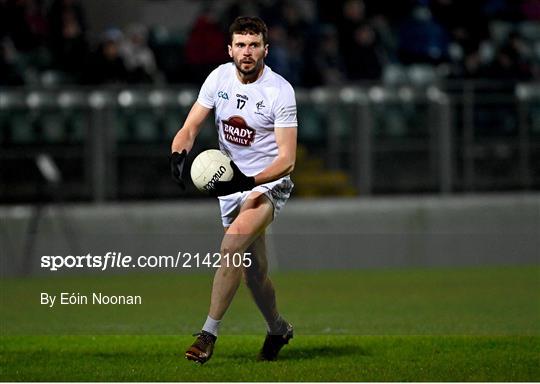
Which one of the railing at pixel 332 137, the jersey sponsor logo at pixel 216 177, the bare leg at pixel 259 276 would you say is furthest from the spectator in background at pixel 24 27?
the jersey sponsor logo at pixel 216 177

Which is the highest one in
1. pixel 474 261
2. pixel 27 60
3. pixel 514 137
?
pixel 27 60

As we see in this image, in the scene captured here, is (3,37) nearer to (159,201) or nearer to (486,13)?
(159,201)

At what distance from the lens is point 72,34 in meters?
20.0

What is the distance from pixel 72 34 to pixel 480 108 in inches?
223

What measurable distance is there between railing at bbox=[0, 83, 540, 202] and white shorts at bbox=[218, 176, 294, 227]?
25.8 ft

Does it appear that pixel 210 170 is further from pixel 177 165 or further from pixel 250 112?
pixel 250 112

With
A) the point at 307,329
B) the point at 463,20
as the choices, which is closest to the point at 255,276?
the point at 307,329

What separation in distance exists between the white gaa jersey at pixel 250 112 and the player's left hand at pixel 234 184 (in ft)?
1.67

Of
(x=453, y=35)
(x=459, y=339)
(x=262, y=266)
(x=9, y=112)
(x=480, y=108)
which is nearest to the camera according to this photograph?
(x=262, y=266)

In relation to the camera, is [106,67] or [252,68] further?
[106,67]

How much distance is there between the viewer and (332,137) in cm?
1884

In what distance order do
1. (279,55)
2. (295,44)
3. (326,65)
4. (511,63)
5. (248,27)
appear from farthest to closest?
(295,44) < (511,63) < (326,65) < (279,55) < (248,27)

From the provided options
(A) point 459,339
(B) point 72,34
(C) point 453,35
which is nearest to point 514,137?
(C) point 453,35

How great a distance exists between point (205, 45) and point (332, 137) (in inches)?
113
